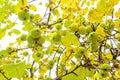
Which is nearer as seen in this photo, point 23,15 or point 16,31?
point 23,15

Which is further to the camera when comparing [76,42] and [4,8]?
[4,8]

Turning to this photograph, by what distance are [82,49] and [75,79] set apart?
0.15 metres

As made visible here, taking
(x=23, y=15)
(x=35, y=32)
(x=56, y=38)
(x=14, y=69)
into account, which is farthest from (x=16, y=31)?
(x=14, y=69)

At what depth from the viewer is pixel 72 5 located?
2.31m

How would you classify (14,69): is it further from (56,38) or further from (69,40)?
(56,38)

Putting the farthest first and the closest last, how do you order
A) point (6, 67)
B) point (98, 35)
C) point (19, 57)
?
1. point (19, 57)
2. point (98, 35)
3. point (6, 67)

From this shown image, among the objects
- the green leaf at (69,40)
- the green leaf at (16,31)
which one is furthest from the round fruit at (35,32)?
the green leaf at (16,31)

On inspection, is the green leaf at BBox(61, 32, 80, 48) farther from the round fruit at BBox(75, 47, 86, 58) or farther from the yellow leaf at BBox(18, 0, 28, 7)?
the yellow leaf at BBox(18, 0, 28, 7)

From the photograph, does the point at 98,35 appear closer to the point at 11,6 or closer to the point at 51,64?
the point at 51,64

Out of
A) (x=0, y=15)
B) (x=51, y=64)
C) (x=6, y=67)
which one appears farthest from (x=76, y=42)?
(x=0, y=15)

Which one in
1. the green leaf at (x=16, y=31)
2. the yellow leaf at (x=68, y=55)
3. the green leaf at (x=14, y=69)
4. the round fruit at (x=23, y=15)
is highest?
the green leaf at (x=16, y=31)

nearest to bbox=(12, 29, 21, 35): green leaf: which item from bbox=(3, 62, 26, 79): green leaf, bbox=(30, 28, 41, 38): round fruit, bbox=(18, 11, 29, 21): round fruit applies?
bbox=(18, 11, 29, 21): round fruit

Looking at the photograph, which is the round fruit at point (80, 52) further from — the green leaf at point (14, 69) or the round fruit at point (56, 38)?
the green leaf at point (14, 69)

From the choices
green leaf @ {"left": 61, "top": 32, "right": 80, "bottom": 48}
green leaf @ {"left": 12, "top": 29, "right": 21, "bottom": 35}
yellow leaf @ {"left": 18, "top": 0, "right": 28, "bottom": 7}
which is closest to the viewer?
green leaf @ {"left": 61, "top": 32, "right": 80, "bottom": 48}
